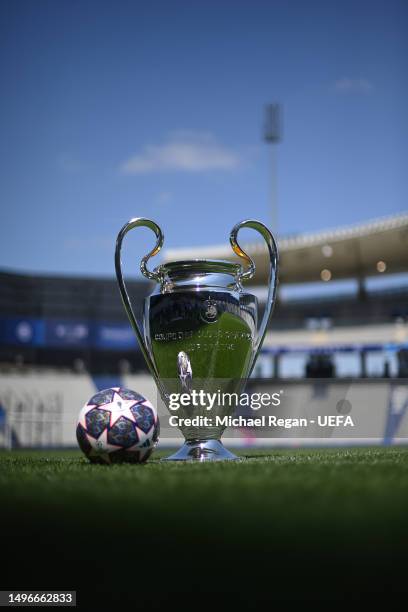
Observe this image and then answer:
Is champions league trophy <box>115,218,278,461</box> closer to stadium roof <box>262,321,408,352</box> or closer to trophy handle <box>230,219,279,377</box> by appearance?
trophy handle <box>230,219,279,377</box>

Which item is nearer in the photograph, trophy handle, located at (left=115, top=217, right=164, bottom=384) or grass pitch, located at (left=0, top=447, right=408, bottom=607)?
grass pitch, located at (left=0, top=447, right=408, bottom=607)

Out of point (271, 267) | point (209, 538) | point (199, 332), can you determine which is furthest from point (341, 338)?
point (209, 538)

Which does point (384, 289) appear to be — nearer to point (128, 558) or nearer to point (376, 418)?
point (376, 418)

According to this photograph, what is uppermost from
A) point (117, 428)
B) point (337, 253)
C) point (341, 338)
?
point (337, 253)

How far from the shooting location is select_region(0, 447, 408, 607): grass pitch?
1.24 meters

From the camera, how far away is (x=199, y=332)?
13.6 feet

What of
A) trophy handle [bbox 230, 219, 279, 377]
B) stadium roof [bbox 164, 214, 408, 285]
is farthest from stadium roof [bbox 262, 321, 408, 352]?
trophy handle [bbox 230, 219, 279, 377]

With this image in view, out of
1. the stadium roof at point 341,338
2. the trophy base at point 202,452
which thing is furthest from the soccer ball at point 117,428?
the stadium roof at point 341,338

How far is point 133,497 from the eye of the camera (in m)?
2.18

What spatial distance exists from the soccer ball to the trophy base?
0.38 metres

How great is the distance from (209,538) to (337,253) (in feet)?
82.2

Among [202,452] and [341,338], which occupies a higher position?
[341,338]

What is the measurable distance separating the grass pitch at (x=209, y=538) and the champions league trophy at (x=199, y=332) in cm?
167

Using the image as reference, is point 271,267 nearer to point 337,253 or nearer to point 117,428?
point 117,428
